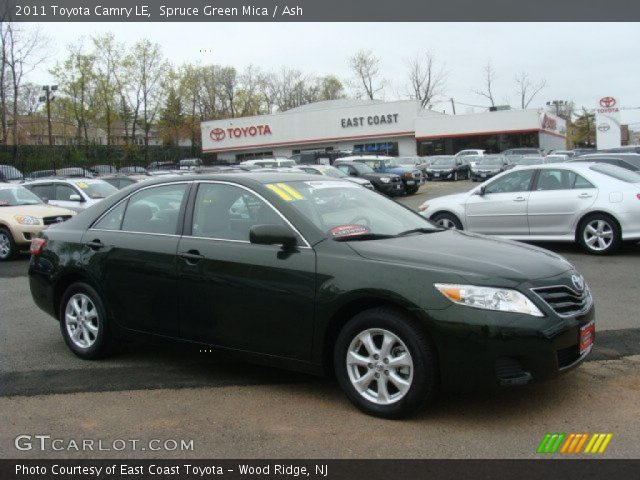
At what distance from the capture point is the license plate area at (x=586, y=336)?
14.1ft

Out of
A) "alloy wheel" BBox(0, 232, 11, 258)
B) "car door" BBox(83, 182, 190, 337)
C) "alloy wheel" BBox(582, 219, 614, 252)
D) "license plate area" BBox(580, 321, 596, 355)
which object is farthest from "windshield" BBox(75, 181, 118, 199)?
"license plate area" BBox(580, 321, 596, 355)

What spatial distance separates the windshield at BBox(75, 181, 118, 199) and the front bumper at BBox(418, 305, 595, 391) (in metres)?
13.4

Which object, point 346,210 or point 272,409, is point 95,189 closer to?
point 346,210

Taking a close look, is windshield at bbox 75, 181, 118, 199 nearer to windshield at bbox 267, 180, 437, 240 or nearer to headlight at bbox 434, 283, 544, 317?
windshield at bbox 267, 180, 437, 240

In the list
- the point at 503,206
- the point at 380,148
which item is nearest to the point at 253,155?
the point at 380,148

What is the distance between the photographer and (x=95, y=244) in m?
5.75

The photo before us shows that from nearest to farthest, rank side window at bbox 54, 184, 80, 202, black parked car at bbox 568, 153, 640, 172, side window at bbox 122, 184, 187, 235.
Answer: side window at bbox 122, 184, 187, 235 → side window at bbox 54, 184, 80, 202 → black parked car at bbox 568, 153, 640, 172

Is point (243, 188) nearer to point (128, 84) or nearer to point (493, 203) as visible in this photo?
point (493, 203)

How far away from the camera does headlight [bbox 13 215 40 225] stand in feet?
43.2

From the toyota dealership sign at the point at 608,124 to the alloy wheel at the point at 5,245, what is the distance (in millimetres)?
35636

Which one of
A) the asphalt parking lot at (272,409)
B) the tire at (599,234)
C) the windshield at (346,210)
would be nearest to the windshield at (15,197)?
the asphalt parking lot at (272,409)

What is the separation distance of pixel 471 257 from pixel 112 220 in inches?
Answer: 126

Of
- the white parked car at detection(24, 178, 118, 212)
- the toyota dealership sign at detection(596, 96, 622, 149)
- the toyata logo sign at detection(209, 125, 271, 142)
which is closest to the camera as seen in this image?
the white parked car at detection(24, 178, 118, 212)

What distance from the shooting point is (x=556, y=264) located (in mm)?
4562
